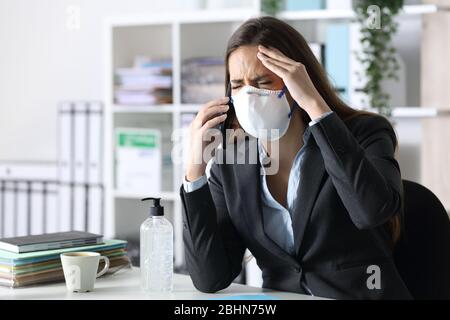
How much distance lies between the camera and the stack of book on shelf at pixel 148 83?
10.7 feet

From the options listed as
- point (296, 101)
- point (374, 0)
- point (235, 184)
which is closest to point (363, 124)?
point (296, 101)

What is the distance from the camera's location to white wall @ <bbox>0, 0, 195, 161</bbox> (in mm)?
3713

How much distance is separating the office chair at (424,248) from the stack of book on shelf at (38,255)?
685 mm

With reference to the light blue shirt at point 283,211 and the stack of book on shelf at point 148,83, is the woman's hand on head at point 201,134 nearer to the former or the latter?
the light blue shirt at point 283,211

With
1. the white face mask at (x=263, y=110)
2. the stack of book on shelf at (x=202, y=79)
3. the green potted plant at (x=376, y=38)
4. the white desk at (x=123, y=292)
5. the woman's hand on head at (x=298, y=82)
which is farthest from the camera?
the stack of book on shelf at (x=202, y=79)

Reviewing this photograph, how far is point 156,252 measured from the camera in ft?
5.41

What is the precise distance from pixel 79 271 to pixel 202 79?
67.7 inches

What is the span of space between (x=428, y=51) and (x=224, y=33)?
0.95 meters

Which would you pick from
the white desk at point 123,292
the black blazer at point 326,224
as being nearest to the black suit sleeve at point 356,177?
the black blazer at point 326,224

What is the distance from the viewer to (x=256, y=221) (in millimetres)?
1754

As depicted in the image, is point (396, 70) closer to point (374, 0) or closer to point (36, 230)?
point (374, 0)

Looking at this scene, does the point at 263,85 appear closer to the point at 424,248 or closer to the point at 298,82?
the point at 298,82

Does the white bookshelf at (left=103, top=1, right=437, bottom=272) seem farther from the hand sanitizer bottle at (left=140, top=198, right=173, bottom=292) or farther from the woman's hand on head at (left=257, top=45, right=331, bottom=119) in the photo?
the hand sanitizer bottle at (left=140, top=198, right=173, bottom=292)

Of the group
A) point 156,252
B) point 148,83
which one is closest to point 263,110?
point 156,252
